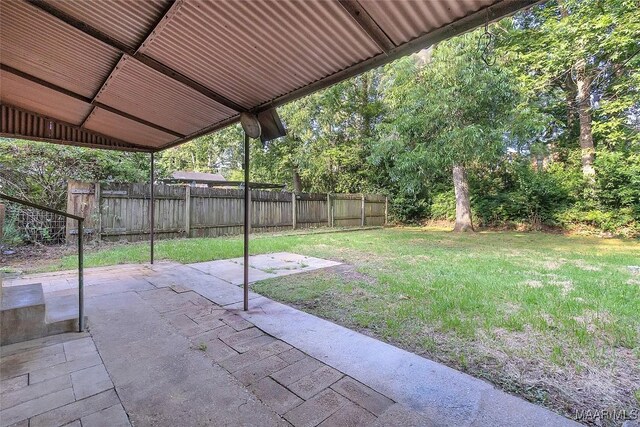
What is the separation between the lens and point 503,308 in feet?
9.87

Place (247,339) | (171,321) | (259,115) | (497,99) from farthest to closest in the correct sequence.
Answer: (497,99) < (259,115) < (171,321) < (247,339)

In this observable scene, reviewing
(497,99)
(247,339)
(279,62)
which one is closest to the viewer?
(279,62)

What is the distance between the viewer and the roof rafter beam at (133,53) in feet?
6.15

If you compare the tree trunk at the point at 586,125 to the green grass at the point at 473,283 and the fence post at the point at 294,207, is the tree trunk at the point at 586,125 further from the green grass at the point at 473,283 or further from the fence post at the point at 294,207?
the fence post at the point at 294,207

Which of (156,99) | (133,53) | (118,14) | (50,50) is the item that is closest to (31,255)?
(156,99)

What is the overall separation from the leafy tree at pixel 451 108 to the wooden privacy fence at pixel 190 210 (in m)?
3.56

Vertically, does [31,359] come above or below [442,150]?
below

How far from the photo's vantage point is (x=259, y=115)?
121 inches

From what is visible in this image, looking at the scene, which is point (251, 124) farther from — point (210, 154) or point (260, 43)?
point (210, 154)

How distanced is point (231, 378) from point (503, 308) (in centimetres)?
260

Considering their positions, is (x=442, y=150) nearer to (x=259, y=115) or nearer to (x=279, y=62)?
(x=259, y=115)

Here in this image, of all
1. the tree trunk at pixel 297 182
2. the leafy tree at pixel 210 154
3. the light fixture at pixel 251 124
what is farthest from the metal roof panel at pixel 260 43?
the leafy tree at pixel 210 154

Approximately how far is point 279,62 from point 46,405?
2.43 m

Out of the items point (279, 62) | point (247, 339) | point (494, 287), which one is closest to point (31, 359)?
point (247, 339)
